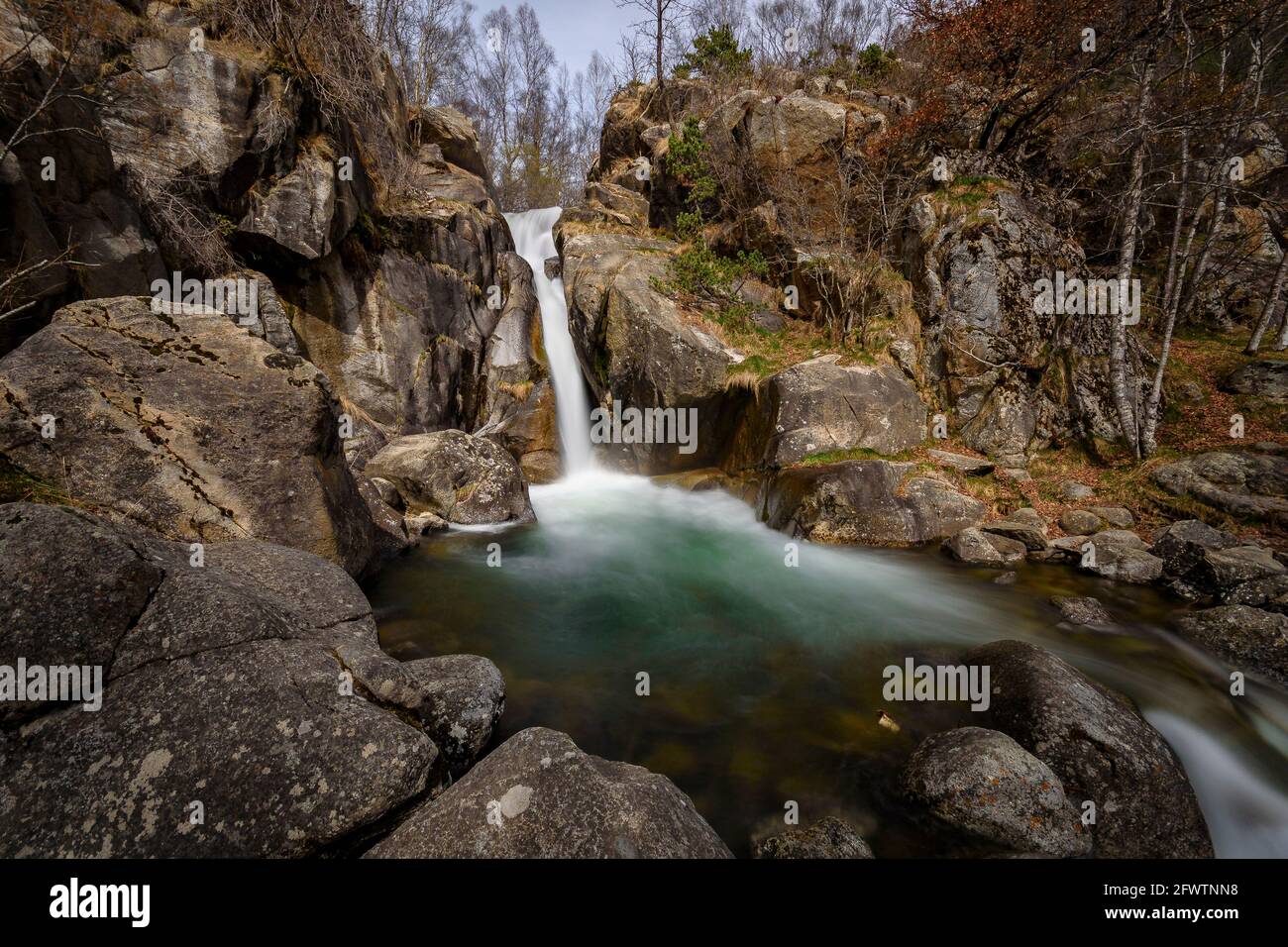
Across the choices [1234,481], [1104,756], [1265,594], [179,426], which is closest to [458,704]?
[179,426]

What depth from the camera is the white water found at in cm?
468

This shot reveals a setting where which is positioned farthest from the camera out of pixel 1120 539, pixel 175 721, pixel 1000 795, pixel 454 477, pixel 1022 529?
pixel 454 477

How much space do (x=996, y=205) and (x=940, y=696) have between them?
12647mm

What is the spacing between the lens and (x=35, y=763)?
9.23 feet

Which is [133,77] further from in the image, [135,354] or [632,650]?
[632,650]

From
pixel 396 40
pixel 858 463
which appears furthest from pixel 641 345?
pixel 396 40

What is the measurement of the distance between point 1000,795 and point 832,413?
8.90 meters

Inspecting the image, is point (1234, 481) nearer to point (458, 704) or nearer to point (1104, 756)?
point (1104, 756)

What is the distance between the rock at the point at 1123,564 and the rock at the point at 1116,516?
1.03 m

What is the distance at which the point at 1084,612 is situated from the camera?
284 inches

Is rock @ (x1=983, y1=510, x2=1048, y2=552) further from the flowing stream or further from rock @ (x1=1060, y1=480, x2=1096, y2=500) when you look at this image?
rock @ (x1=1060, y1=480, x2=1096, y2=500)

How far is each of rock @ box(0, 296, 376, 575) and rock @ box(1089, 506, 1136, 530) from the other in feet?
43.7

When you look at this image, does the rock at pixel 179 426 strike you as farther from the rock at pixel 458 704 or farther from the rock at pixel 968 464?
the rock at pixel 968 464

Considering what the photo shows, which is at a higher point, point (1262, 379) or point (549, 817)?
point (1262, 379)
